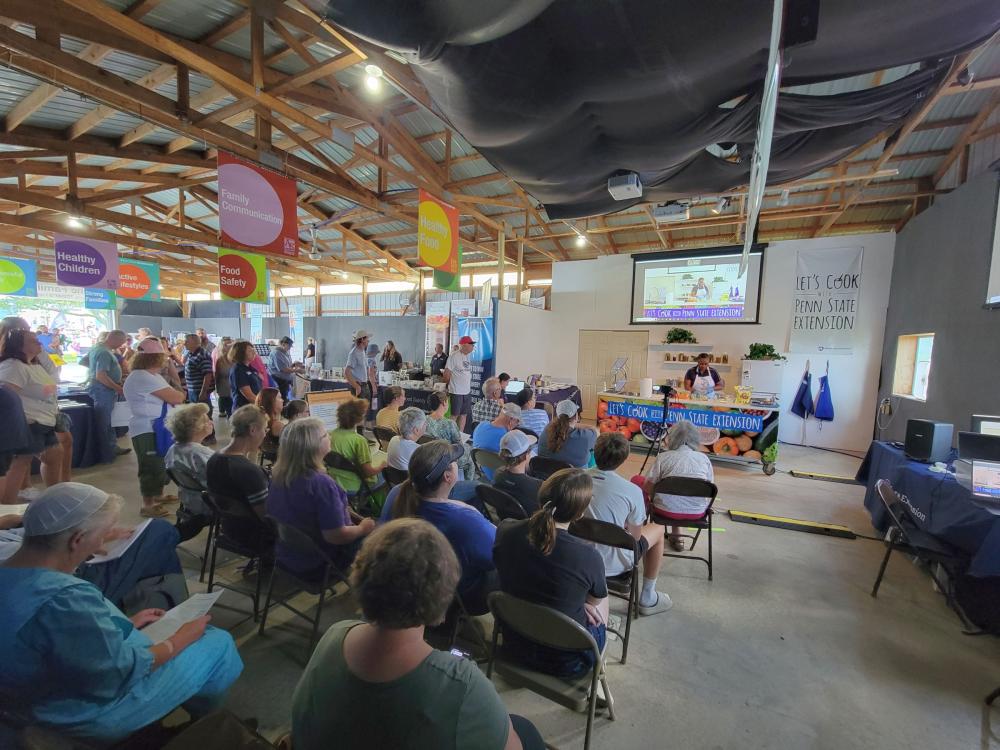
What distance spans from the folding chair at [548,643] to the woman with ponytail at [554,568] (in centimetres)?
4

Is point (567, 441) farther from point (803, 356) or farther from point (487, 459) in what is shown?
point (803, 356)

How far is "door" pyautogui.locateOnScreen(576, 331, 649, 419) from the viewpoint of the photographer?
29.5 ft

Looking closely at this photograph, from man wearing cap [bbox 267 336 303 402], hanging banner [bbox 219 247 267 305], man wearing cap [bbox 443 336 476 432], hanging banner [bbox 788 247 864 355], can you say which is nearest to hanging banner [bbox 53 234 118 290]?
hanging banner [bbox 219 247 267 305]

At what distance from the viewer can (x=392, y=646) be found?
0.81 m

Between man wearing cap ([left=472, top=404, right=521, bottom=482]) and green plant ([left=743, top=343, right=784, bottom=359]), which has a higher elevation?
green plant ([left=743, top=343, right=784, bottom=359])

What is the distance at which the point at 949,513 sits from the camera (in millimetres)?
2545

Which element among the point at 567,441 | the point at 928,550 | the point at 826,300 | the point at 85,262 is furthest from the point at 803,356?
the point at 85,262

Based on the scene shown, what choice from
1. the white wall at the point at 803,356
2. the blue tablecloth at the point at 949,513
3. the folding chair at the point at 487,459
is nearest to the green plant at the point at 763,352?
the white wall at the point at 803,356

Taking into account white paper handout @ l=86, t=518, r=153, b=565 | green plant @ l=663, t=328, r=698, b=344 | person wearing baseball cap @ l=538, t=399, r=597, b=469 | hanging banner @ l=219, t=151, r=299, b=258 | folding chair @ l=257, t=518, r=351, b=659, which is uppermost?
hanging banner @ l=219, t=151, r=299, b=258

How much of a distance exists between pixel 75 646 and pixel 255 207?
14.0 ft

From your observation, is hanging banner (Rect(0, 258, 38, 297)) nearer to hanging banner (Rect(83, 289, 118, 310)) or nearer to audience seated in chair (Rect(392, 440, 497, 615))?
hanging banner (Rect(83, 289, 118, 310))

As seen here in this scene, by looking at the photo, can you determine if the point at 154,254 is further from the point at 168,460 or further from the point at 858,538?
the point at 858,538

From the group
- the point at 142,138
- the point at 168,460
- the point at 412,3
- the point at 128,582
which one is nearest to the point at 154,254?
the point at 142,138

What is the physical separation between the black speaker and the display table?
2.20 meters
